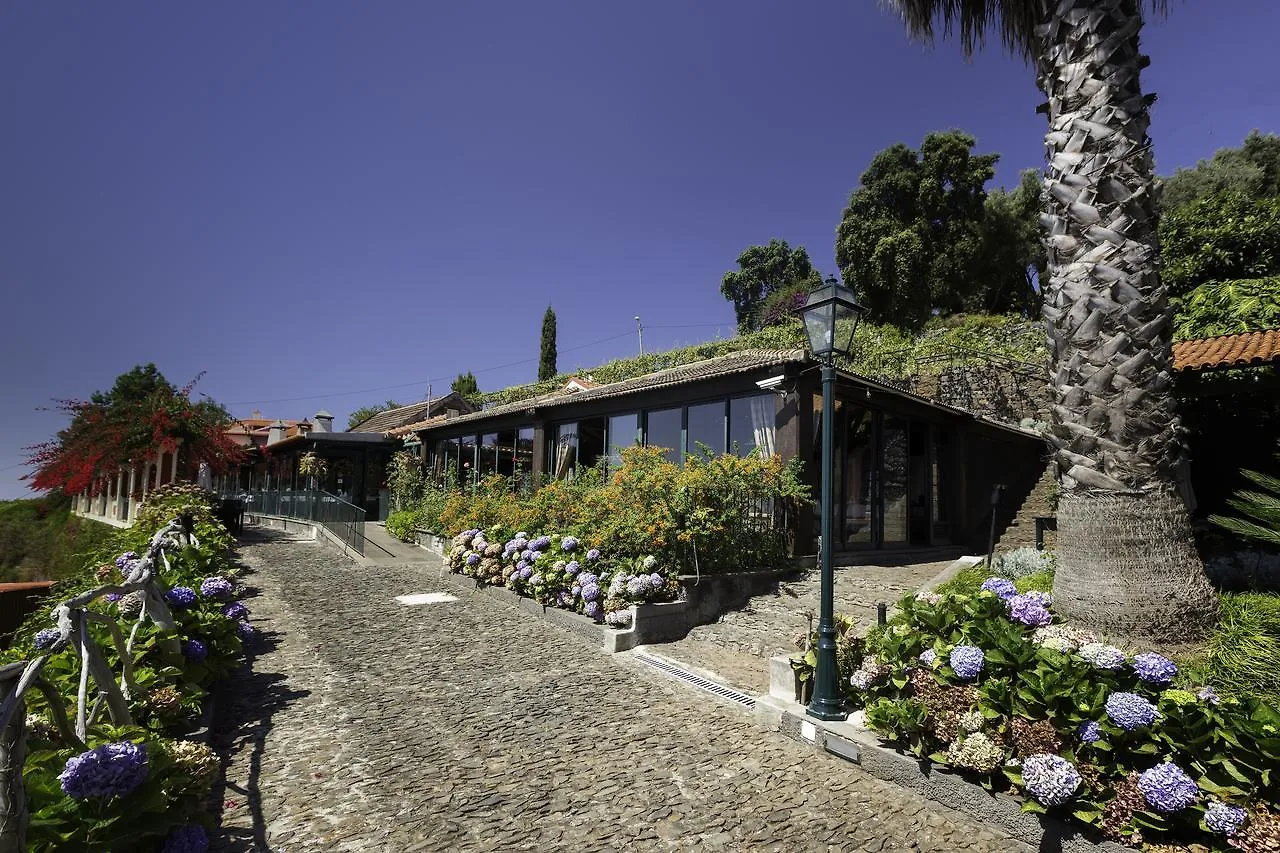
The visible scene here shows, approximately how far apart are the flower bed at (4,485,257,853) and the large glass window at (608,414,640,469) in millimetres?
7543

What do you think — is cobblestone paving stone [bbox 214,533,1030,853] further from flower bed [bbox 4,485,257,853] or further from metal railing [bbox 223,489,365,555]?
metal railing [bbox 223,489,365,555]

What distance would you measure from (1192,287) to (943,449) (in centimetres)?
573

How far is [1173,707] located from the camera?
9.58 ft

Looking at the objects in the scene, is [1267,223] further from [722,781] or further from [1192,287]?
[722,781]

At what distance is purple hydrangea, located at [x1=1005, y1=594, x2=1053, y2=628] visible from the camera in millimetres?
3912

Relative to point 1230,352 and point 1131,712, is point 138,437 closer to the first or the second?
point 1131,712

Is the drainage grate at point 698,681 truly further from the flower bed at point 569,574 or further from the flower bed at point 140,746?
the flower bed at point 140,746

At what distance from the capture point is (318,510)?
55.4 ft

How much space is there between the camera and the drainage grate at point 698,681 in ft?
16.7

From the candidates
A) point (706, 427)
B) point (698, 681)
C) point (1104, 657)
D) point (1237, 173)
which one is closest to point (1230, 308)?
point (706, 427)

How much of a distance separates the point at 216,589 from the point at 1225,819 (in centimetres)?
674

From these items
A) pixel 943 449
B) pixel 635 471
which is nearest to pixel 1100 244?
pixel 635 471

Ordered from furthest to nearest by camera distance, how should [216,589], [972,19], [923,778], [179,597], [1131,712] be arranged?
1. [972,19]
2. [216,589]
3. [179,597]
4. [923,778]
5. [1131,712]

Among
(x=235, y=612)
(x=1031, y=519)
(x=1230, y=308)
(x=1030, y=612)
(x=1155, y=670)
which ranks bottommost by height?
(x=235, y=612)
